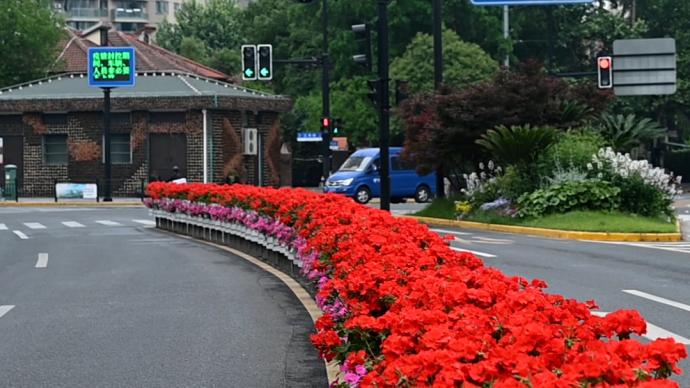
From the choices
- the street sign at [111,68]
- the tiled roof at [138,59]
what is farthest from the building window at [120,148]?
the tiled roof at [138,59]

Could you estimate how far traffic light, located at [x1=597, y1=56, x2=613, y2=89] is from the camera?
36781 mm

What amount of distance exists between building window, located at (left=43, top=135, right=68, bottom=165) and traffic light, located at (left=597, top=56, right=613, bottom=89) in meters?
27.1

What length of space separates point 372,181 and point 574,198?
54.3 feet

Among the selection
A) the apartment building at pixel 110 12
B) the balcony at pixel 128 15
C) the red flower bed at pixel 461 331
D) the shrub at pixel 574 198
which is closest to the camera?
the red flower bed at pixel 461 331

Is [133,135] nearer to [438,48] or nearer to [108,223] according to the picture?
[108,223]

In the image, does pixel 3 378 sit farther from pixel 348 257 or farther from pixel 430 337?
pixel 430 337

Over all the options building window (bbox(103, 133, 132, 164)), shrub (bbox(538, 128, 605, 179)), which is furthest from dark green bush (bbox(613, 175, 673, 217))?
building window (bbox(103, 133, 132, 164))

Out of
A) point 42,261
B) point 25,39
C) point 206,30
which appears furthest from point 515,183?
point 206,30

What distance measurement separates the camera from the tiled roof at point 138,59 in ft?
221

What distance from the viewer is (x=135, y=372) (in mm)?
9070

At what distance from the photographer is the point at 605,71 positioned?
37.0 m

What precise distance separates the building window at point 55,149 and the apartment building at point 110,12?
7695cm

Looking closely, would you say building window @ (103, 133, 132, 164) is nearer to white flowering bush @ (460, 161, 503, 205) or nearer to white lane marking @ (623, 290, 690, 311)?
white flowering bush @ (460, 161, 503, 205)

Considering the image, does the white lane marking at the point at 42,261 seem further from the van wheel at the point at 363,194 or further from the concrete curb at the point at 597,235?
the van wheel at the point at 363,194
